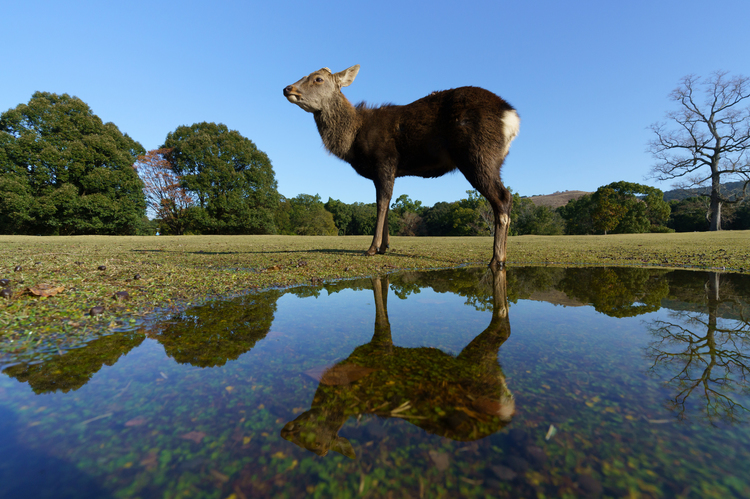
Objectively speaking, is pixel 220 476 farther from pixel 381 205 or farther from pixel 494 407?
pixel 381 205

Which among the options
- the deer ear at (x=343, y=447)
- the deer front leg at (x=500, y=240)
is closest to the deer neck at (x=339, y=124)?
the deer front leg at (x=500, y=240)

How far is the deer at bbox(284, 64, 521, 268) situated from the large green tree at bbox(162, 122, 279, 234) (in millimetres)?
34343

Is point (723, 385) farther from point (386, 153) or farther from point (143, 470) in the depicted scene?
point (386, 153)

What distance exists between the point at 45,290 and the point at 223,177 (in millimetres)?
37927

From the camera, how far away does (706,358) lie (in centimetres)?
147

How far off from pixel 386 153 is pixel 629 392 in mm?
5101

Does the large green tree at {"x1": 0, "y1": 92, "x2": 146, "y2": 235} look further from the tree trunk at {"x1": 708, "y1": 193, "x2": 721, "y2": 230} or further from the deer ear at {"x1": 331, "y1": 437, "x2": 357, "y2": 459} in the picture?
the tree trunk at {"x1": 708, "y1": 193, "x2": 721, "y2": 230}

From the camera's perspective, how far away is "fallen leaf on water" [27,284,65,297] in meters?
2.49

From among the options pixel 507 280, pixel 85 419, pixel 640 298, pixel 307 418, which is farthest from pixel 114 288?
pixel 640 298

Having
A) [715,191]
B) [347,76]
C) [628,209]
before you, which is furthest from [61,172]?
[628,209]

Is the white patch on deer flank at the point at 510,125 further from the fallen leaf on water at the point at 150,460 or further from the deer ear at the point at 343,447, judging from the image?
the fallen leaf on water at the point at 150,460

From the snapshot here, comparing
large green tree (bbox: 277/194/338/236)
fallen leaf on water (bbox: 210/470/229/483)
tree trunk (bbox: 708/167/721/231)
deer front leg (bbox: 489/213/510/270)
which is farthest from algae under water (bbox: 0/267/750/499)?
large green tree (bbox: 277/194/338/236)

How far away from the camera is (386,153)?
571cm

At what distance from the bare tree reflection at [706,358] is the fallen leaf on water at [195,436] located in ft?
4.80
